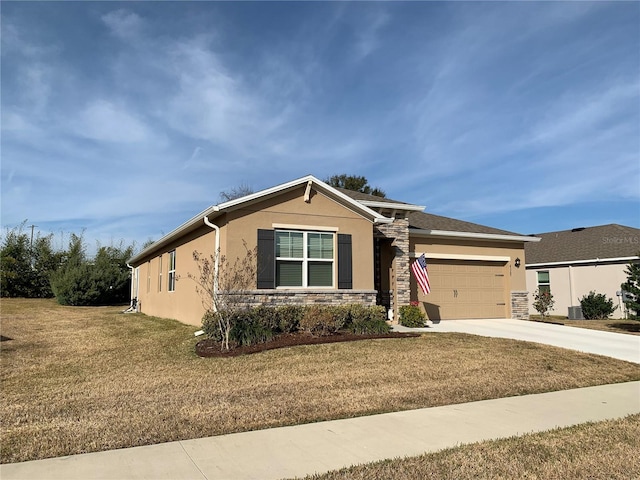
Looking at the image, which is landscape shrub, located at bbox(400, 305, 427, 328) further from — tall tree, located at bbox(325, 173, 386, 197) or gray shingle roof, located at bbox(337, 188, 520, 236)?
tall tree, located at bbox(325, 173, 386, 197)

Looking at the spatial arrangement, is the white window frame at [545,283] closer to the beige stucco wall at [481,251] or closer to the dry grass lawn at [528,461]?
the beige stucco wall at [481,251]

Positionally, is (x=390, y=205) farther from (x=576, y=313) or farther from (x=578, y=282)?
(x=578, y=282)

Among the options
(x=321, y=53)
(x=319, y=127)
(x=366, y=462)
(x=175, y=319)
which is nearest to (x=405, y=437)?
(x=366, y=462)

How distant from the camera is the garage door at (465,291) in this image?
16344mm

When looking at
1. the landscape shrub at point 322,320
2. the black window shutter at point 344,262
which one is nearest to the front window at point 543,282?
the black window shutter at point 344,262

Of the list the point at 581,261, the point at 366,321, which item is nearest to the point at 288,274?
the point at 366,321

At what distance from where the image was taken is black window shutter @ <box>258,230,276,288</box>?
11.7 meters

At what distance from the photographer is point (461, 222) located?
63.5ft

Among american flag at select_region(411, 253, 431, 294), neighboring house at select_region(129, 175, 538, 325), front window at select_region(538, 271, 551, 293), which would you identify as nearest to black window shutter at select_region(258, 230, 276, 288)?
neighboring house at select_region(129, 175, 538, 325)

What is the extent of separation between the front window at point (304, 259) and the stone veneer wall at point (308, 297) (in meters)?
0.28

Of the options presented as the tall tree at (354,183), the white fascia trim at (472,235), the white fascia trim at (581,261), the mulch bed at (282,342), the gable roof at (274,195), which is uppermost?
the tall tree at (354,183)

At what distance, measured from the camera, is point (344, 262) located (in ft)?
42.1

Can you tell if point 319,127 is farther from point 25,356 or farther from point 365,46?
point 25,356

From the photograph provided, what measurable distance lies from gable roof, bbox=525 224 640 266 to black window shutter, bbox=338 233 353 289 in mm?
15348
